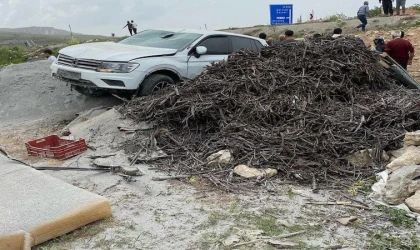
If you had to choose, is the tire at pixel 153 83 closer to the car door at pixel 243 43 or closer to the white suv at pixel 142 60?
the white suv at pixel 142 60

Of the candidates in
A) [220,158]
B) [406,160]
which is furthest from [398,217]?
[220,158]

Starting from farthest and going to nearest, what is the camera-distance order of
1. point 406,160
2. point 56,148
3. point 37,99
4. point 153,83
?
point 37,99 → point 153,83 → point 56,148 → point 406,160

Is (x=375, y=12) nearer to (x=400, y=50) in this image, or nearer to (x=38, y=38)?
(x=400, y=50)

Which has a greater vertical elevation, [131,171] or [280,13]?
[280,13]

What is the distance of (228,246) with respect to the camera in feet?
11.4

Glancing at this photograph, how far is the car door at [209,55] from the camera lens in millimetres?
8414

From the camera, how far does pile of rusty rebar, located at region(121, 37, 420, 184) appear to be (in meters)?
5.39

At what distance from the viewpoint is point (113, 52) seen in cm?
765

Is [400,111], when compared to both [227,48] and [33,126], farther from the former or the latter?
[33,126]

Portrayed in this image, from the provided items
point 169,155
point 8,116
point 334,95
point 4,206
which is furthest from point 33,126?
point 334,95

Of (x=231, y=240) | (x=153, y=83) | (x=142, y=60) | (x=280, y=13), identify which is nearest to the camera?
(x=231, y=240)

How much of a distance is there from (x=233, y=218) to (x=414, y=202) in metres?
1.77

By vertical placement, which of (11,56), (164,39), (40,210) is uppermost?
(164,39)

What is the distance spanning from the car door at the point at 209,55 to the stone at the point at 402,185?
478 cm
